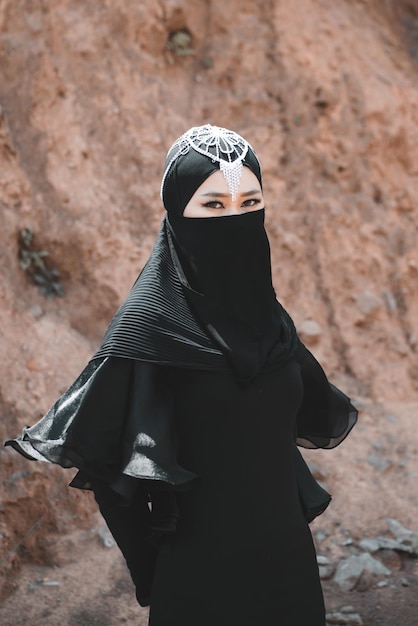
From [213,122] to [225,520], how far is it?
4.92 meters

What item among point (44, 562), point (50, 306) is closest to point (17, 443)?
point (44, 562)

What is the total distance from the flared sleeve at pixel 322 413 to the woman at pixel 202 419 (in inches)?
13.6

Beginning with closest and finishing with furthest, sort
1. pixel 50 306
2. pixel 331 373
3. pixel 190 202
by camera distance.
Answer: pixel 190 202
pixel 50 306
pixel 331 373

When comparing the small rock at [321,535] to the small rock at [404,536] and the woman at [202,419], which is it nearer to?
the small rock at [404,536]

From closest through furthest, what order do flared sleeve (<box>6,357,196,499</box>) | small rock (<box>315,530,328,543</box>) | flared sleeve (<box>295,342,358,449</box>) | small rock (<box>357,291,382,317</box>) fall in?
flared sleeve (<box>6,357,196,499</box>), flared sleeve (<box>295,342,358,449</box>), small rock (<box>315,530,328,543</box>), small rock (<box>357,291,382,317</box>)

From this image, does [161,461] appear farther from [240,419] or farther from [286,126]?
[286,126]

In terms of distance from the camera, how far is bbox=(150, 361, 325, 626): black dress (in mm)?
2174

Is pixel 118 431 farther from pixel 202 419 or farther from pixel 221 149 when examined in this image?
pixel 221 149

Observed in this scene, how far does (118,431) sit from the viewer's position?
2.16 m

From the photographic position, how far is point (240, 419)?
7.16ft

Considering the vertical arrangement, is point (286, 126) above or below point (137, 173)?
above

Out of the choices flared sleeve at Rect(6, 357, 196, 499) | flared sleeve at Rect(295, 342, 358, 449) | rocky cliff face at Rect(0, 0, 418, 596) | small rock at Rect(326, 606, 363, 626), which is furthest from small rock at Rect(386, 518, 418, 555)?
flared sleeve at Rect(6, 357, 196, 499)

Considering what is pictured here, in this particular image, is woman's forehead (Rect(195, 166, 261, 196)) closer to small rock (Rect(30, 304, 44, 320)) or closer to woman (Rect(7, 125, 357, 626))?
woman (Rect(7, 125, 357, 626))

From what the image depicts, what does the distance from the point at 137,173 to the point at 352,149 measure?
1.86 meters
